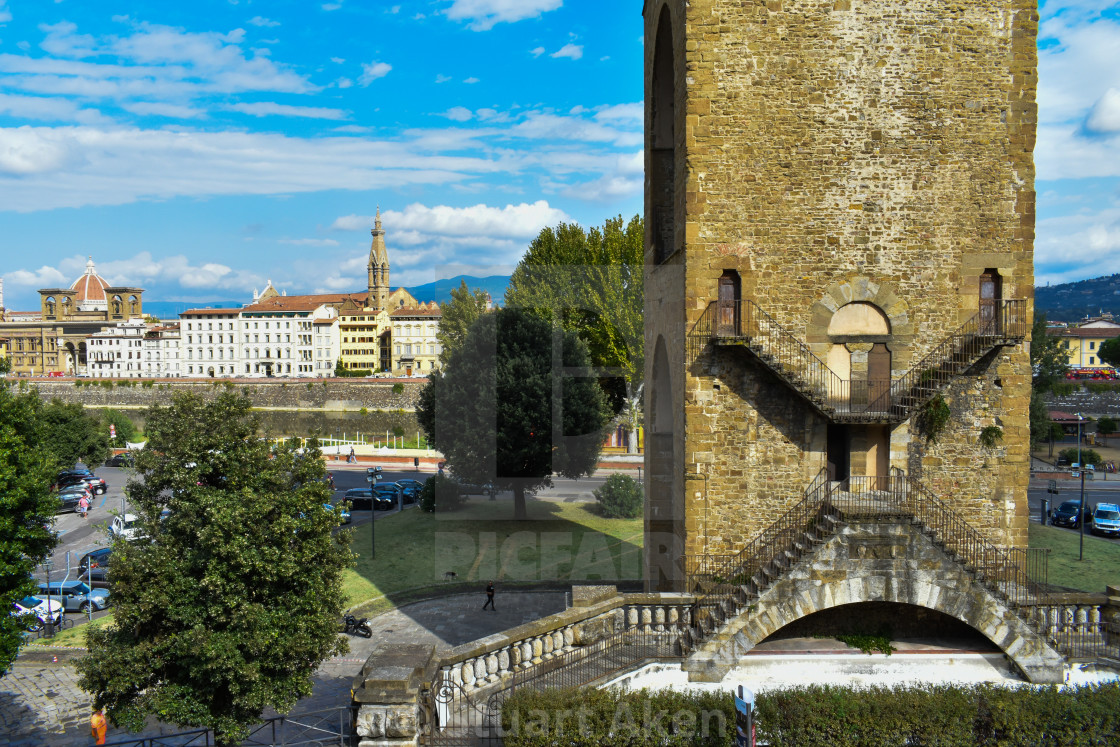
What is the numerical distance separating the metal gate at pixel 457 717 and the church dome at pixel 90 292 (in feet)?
534

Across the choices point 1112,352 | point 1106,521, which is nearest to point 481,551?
point 1106,521

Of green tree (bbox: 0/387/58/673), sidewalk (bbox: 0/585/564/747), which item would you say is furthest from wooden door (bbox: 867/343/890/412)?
green tree (bbox: 0/387/58/673)

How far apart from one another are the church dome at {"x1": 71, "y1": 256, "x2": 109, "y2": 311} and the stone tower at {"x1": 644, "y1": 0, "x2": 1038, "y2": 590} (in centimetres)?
16184

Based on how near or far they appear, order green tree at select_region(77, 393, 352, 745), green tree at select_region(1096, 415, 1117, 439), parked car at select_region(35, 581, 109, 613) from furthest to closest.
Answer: green tree at select_region(1096, 415, 1117, 439)
parked car at select_region(35, 581, 109, 613)
green tree at select_region(77, 393, 352, 745)

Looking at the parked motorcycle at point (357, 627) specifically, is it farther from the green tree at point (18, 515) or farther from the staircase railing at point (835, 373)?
the staircase railing at point (835, 373)

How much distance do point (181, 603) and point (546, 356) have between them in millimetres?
23008

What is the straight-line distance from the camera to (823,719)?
9227 mm

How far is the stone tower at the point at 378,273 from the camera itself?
5807 inches

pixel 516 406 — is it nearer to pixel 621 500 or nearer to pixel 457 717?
pixel 621 500

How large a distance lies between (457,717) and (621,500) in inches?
1026

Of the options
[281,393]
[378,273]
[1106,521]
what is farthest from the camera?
[378,273]

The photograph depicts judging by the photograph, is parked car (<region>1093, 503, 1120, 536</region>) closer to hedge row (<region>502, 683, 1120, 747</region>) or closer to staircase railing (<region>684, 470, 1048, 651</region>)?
staircase railing (<region>684, 470, 1048, 651</region>)

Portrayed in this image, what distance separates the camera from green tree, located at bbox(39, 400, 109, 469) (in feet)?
148

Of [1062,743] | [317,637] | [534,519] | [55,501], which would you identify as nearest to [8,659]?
[55,501]
